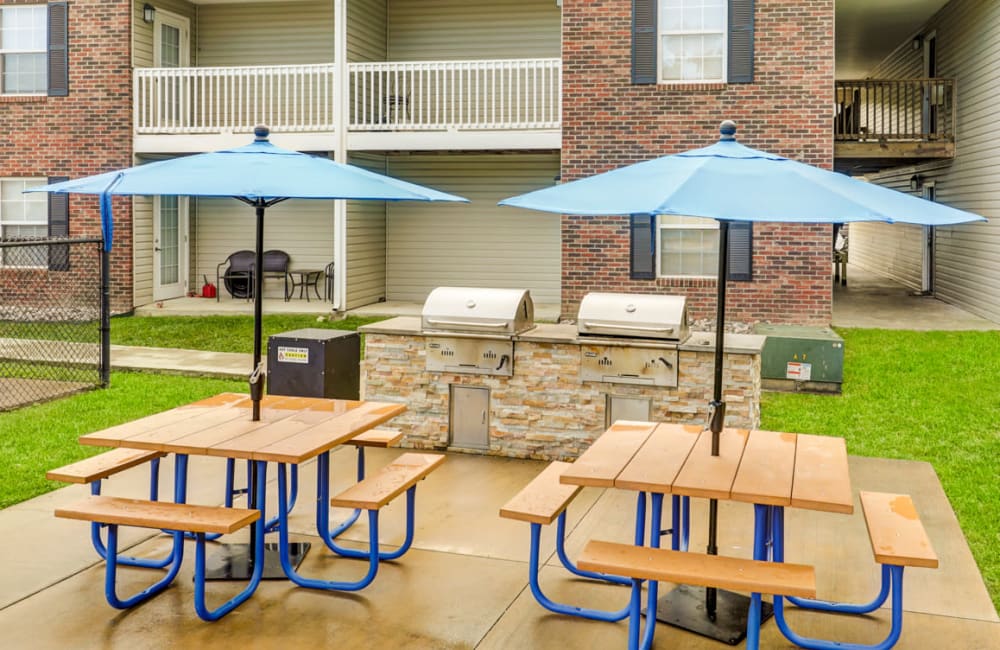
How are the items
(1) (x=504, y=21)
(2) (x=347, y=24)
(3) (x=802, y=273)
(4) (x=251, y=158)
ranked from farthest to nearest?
1. (1) (x=504, y=21)
2. (2) (x=347, y=24)
3. (3) (x=802, y=273)
4. (4) (x=251, y=158)

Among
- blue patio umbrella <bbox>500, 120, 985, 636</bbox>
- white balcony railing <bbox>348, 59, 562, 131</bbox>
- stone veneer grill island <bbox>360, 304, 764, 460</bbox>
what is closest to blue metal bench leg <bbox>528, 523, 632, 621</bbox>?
blue patio umbrella <bbox>500, 120, 985, 636</bbox>

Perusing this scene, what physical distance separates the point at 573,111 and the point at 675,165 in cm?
1004

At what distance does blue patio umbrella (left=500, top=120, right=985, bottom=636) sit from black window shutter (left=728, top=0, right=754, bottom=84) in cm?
948

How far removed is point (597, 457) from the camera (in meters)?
4.89

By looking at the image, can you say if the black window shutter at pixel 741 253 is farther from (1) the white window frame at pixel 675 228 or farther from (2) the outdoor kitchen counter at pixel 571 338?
(2) the outdoor kitchen counter at pixel 571 338

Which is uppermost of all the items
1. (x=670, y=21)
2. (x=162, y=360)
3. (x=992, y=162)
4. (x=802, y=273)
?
(x=670, y=21)

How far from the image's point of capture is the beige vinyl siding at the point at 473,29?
1750cm

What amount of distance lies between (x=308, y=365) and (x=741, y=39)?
8.41m

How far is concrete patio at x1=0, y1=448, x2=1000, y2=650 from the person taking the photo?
4.59 metres

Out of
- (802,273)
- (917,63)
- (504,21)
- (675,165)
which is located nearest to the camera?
(675,165)

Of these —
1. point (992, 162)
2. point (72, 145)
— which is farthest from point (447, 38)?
point (992, 162)

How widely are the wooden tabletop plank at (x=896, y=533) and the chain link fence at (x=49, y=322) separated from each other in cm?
780

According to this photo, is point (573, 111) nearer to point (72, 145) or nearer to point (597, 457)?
point (72, 145)

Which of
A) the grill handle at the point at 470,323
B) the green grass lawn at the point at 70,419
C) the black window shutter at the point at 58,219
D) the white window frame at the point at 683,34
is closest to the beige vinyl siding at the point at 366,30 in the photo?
the black window shutter at the point at 58,219
